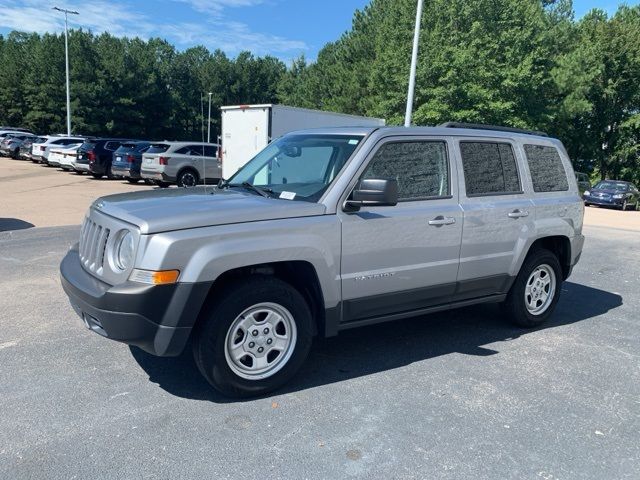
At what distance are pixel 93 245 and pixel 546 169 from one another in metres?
4.35

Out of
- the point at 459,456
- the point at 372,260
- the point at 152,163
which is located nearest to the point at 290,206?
the point at 372,260

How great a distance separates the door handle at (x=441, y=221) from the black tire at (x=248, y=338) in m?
1.33

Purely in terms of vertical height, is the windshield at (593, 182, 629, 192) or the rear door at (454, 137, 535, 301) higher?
the rear door at (454, 137, 535, 301)

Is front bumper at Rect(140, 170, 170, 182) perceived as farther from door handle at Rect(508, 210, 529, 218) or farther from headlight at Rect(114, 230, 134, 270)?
headlight at Rect(114, 230, 134, 270)

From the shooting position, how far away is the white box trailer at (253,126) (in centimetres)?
1405

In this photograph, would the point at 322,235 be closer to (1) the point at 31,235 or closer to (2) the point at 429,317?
(2) the point at 429,317

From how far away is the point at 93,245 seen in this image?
375 cm

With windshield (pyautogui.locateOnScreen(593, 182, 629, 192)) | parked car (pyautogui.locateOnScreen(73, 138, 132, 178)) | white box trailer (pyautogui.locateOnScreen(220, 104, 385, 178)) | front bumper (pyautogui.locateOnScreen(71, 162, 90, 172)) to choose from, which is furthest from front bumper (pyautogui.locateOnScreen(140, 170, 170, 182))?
windshield (pyautogui.locateOnScreen(593, 182, 629, 192))

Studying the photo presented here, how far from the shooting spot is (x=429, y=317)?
18.9 feet

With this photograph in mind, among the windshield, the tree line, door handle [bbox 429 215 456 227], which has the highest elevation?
the tree line

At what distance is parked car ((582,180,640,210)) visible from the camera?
2624 centimetres

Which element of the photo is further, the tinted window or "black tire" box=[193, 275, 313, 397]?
the tinted window

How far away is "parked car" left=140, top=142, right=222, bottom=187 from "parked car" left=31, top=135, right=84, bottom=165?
9908 millimetres

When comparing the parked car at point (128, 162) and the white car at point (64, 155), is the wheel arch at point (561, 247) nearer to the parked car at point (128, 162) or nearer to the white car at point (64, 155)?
the parked car at point (128, 162)
